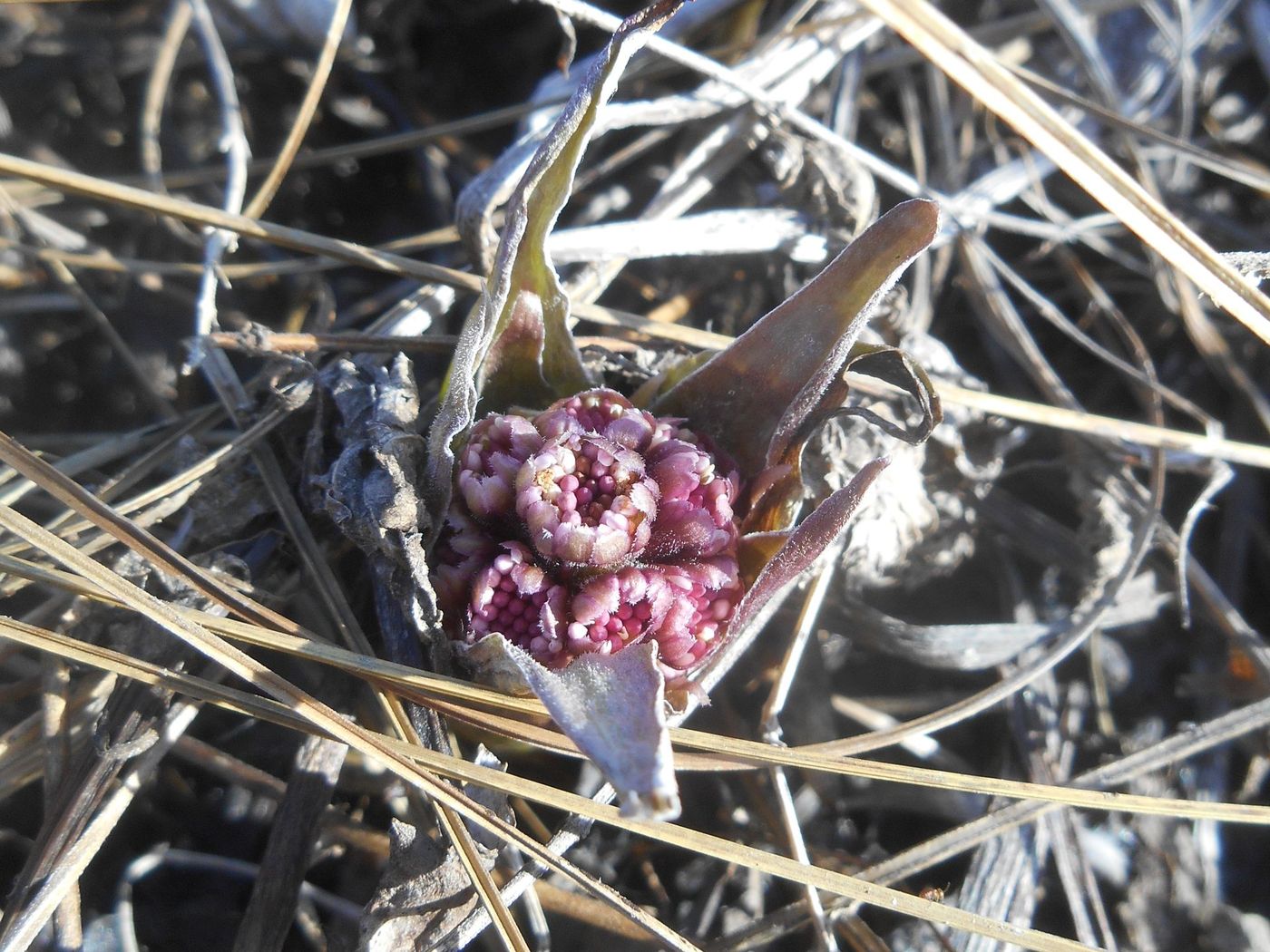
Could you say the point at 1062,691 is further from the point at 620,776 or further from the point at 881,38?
the point at 881,38

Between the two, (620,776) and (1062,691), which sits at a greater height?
(620,776)

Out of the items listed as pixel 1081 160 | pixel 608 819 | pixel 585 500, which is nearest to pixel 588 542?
pixel 585 500

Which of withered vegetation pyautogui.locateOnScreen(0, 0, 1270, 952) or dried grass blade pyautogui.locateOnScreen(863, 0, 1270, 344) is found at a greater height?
dried grass blade pyautogui.locateOnScreen(863, 0, 1270, 344)

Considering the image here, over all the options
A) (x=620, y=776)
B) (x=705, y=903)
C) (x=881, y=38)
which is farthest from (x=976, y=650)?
(x=881, y=38)

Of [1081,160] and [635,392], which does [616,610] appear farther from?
[1081,160]

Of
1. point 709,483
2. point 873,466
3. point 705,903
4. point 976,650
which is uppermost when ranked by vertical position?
point 873,466

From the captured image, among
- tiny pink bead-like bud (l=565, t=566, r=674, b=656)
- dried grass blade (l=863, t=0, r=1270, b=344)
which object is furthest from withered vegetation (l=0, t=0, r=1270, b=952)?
tiny pink bead-like bud (l=565, t=566, r=674, b=656)

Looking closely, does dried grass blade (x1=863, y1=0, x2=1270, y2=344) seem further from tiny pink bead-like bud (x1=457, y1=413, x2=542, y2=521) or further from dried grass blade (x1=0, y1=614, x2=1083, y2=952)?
dried grass blade (x1=0, y1=614, x2=1083, y2=952)

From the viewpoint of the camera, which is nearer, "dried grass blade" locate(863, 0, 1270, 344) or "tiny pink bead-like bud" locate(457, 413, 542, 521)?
"tiny pink bead-like bud" locate(457, 413, 542, 521)
